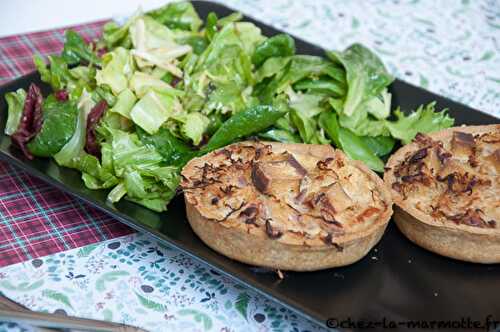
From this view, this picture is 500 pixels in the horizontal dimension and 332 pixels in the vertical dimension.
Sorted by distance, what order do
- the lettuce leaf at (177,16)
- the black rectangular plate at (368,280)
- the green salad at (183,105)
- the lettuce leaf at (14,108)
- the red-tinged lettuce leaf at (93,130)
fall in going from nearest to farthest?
the black rectangular plate at (368,280), the green salad at (183,105), the red-tinged lettuce leaf at (93,130), the lettuce leaf at (14,108), the lettuce leaf at (177,16)

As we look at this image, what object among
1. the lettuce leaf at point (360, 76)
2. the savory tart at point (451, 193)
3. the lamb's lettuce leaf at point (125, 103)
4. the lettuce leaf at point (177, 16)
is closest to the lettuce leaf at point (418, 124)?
the lettuce leaf at point (360, 76)

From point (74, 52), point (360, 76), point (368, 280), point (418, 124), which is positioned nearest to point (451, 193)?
point (368, 280)

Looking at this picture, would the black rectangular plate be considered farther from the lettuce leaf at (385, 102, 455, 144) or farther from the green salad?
the lettuce leaf at (385, 102, 455, 144)

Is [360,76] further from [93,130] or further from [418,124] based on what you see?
[93,130]

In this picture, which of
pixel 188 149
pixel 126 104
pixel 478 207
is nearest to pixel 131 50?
pixel 126 104

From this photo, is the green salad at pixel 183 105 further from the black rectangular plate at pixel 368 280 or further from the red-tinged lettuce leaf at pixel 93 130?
the black rectangular plate at pixel 368 280

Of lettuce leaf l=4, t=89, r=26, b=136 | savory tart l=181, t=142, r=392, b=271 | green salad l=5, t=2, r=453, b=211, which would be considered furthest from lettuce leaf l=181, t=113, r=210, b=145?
lettuce leaf l=4, t=89, r=26, b=136
